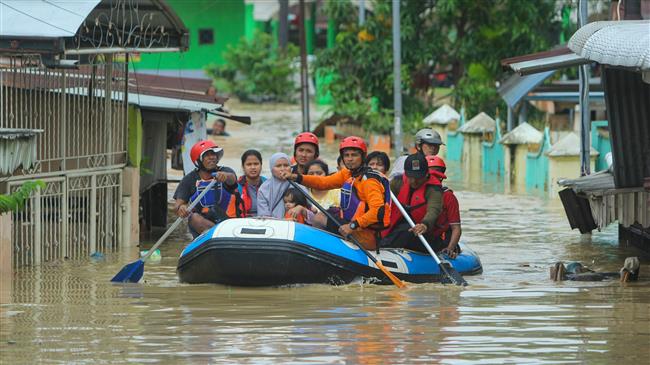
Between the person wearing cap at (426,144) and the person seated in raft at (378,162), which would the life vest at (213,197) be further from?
the person wearing cap at (426,144)

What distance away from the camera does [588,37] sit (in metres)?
14.9

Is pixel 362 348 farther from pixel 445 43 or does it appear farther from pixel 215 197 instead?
pixel 445 43

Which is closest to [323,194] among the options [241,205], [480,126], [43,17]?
[241,205]

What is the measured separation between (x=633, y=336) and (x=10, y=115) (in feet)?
23.9

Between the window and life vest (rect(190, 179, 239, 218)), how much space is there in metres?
46.1

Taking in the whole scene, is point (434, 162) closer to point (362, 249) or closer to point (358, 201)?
point (358, 201)

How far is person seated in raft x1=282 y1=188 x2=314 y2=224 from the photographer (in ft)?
48.2

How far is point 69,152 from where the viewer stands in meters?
17.0

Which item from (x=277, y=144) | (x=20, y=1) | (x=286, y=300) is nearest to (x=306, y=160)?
(x=286, y=300)

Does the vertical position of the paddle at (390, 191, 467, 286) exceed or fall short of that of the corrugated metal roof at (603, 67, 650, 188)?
it falls short

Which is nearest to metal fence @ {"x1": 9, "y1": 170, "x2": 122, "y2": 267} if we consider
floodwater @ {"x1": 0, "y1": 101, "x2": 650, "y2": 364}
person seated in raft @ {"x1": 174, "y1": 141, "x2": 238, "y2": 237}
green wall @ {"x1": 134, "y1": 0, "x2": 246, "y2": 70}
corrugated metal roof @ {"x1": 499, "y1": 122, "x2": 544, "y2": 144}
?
floodwater @ {"x1": 0, "y1": 101, "x2": 650, "y2": 364}

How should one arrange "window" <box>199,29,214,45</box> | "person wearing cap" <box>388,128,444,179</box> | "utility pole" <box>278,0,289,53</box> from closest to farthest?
1. "person wearing cap" <box>388,128,444,179</box>
2. "utility pole" <box>278,0,289,53</box>
3. "window" <box>199,29,214,45</box>

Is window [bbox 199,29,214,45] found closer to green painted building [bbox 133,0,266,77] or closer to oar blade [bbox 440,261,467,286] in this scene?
green painted building [bbox 133,0,266,77]

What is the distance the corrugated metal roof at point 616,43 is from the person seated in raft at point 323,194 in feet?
9.20
